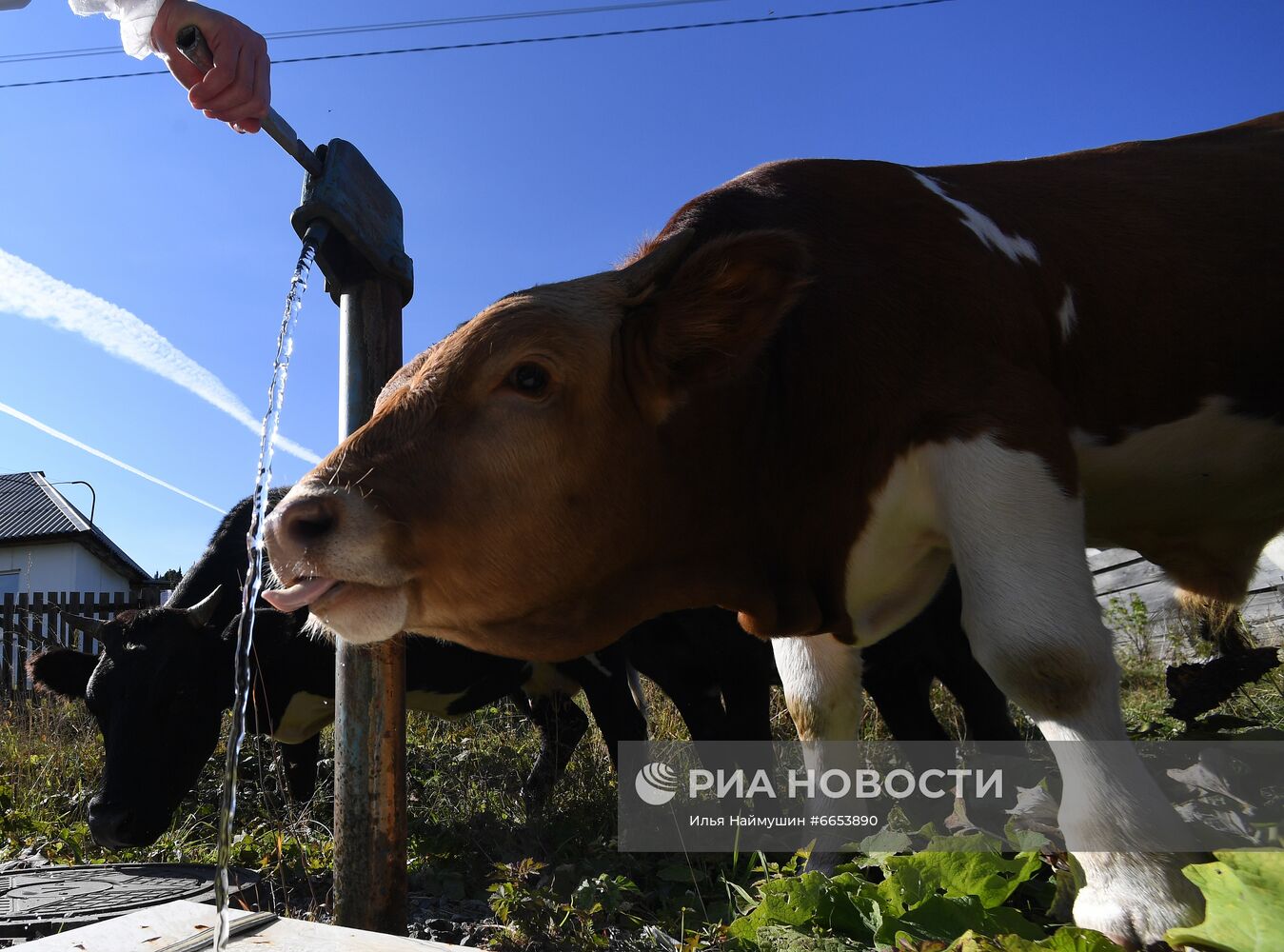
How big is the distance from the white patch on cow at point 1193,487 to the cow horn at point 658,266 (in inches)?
40.5

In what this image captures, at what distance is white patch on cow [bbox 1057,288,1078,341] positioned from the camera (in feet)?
7.30

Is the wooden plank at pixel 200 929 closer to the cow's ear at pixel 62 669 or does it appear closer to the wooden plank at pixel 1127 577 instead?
the cow's ear at pixel 62 669

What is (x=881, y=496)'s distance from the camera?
2.04m

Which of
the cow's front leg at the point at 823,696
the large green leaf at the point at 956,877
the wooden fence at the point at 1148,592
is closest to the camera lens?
the large green leaf at the point at 956,877

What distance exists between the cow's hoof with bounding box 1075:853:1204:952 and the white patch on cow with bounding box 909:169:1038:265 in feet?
4.37

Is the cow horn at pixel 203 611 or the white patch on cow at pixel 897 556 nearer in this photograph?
the white patch on cow at pixel 897 556

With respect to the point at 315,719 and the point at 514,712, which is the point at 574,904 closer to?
the point at 315,719

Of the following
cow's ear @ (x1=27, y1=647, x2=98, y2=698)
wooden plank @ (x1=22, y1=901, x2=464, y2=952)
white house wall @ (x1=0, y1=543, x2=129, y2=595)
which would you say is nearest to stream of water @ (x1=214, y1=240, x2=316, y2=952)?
wooden plank @ (x1=22, y1=901, x2=464, y2=952)

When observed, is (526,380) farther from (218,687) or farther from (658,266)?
(218,687)

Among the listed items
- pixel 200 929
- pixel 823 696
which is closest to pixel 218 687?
pixel 200 929

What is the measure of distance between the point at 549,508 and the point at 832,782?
126 centimetres

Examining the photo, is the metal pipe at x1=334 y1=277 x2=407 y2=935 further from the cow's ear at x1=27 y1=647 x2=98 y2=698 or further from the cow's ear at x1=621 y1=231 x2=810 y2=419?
the cow's ear at x1=27 y1=647 x2=98 y2=698

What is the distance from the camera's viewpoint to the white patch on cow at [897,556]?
2.00 meters

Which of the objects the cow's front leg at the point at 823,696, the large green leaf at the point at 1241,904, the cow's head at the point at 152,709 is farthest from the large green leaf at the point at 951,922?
the cow's head at the point at 152,709
